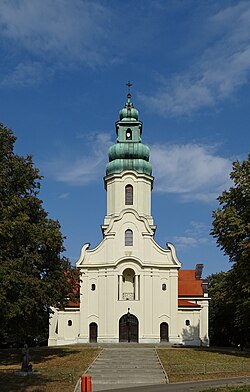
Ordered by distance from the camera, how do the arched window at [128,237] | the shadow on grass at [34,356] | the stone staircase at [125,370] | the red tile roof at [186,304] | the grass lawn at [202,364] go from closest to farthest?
1. the stone staircase at [125,370]
2. the grass lawn at [202,364]
3. the shadow on grass at [34,356]
4. the arched window at [128,237]
5. the red tile roof at [186,304]

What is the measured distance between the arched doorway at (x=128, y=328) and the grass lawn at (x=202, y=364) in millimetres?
11505

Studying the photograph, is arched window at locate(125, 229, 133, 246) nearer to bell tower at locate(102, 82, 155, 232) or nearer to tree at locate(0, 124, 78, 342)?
bell tower at locate(102, 82, 155, 232)

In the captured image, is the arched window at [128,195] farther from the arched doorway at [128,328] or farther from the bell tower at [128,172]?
the arched doorway at [128,328]

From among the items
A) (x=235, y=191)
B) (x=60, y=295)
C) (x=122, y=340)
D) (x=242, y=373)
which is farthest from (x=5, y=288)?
(x=122, y=340)

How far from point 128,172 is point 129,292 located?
12310 millimetres

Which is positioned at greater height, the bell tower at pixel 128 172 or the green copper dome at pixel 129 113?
the green copper dome at pixel 129 113

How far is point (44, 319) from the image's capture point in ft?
129

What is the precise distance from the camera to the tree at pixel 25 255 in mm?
28938

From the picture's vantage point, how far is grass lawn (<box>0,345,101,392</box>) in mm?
27875

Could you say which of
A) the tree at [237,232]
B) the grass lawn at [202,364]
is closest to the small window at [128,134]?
the tree at [237,232]

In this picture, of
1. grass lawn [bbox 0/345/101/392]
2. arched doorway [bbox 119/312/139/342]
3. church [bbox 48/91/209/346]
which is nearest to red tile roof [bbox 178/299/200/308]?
church [bbox 48/91/209/346]

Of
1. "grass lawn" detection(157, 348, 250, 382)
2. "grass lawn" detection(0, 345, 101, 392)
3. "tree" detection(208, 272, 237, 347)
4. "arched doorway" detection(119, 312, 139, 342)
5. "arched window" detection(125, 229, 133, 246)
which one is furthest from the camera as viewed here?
"tree" detection(208, 272, 237, 347)

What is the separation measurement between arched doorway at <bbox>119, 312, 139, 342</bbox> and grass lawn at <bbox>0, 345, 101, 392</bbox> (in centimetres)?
1112

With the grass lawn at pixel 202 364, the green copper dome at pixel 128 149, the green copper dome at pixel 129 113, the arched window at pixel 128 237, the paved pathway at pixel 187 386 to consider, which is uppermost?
the green copper dome at pixel 129 113
